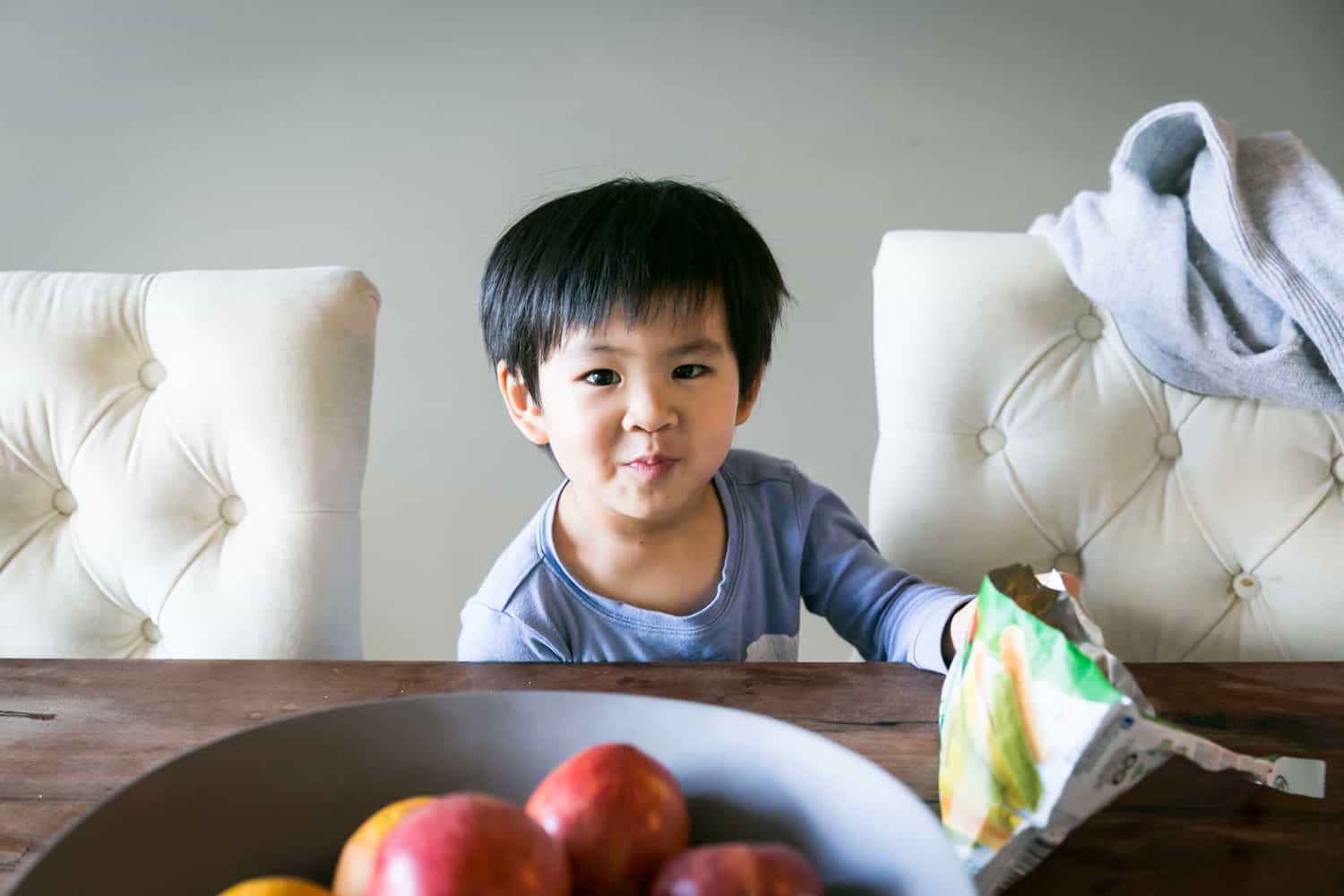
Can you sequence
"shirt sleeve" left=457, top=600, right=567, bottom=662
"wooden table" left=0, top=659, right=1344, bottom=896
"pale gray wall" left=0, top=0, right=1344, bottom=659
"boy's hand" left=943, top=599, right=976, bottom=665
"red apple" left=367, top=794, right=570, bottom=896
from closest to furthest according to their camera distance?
"red apple" left=367, top=794, right=570, bottom=896
"wooden table" left=0, top=659, right=1344, bottom=896
"boy's hand" left=943, top=599, right=976, bottom=665
"shirt sleeve" left=457, top=600, right=567, bottom=662
"pale gray wall" left=0, top=0, right=1344, bottom=659

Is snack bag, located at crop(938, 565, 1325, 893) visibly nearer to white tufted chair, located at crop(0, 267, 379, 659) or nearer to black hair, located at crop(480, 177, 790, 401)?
black hair, located at crop(480, 177, 790, 401)

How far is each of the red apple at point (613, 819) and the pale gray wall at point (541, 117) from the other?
44.6 inches

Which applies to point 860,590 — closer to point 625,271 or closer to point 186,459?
point 625,271

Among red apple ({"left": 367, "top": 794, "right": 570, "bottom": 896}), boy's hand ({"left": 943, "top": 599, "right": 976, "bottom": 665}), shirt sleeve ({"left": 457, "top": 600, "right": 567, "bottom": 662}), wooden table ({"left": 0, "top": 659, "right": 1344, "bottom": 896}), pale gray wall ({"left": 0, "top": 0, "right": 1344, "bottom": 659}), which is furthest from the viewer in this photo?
pale gray wall ({"left": 0, "top": 0, "right": 1344, "bottom": 659})

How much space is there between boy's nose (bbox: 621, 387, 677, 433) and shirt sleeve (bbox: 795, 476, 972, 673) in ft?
0.85

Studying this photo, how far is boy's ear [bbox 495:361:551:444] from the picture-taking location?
2.95 ft

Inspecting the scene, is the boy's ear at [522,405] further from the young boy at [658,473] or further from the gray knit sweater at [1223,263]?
the gray knit sweater at [1223,263]

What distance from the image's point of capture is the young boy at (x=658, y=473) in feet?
2.60

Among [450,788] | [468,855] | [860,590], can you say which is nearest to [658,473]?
[860,590]

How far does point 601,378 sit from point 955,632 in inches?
13.5

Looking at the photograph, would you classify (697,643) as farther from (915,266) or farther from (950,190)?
(950,190)

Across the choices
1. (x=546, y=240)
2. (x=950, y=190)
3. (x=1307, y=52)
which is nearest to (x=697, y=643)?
(x=546, y=240)

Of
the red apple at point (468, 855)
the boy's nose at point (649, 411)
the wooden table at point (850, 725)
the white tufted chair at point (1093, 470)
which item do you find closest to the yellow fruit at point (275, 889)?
the red apple at point (468, 855)

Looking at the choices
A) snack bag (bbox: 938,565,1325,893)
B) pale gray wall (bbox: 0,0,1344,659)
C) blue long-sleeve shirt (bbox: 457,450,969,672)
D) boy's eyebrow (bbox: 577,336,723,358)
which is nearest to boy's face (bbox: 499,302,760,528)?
boy's eyebrow (bbox: 577,336,723,358)
